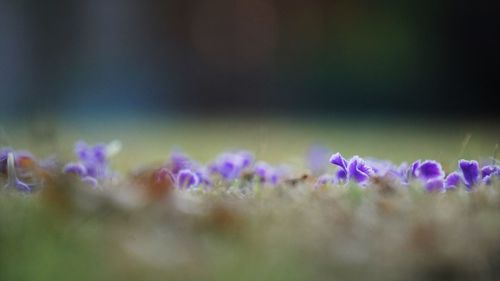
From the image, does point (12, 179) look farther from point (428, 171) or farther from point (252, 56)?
point (252, 56)

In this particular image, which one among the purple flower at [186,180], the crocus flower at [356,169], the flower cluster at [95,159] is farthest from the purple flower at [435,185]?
the flower cluster at [95,159]

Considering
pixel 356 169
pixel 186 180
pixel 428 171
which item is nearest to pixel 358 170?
pixel 356 169

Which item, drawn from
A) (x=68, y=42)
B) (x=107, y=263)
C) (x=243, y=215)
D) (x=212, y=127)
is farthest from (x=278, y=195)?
(x=68, y=42)

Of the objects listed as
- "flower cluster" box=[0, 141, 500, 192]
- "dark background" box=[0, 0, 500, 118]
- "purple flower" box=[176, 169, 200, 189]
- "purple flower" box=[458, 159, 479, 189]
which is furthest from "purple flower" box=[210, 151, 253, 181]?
"dark background" box=[0, 0, 500, 118]

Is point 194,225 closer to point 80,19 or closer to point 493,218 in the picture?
point 493,218

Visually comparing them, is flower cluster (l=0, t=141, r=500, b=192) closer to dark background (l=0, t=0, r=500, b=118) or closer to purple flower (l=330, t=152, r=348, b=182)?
purple flower (l=330, t=152, r=348, b=182)

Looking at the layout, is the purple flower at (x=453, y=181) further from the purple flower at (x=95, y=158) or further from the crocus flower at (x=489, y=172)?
the purple flower at (x=95, y=158)
